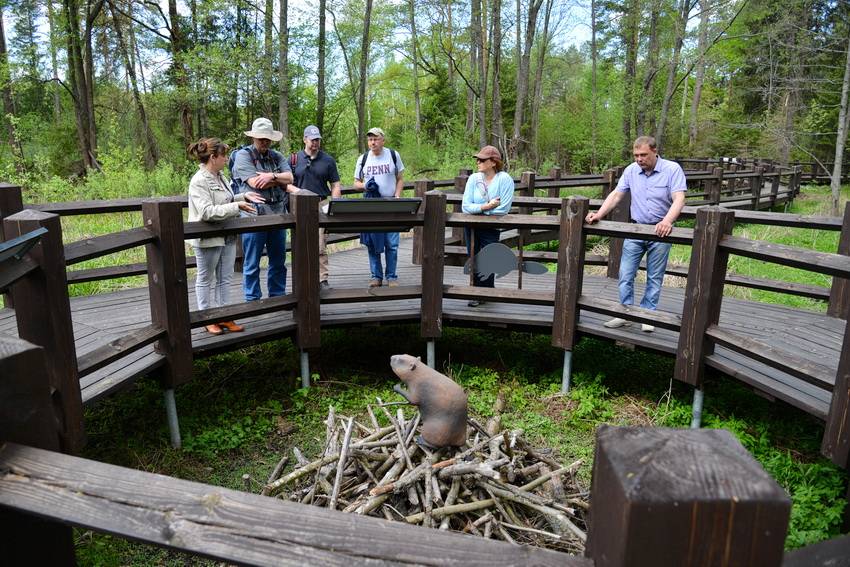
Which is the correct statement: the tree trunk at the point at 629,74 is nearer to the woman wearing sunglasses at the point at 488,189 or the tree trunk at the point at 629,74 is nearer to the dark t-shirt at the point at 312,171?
the woman wearing sunglasses at the point at 488,189

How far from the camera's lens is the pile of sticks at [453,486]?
3.61m

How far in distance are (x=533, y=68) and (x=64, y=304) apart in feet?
131

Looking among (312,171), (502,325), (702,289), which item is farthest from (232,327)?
(702,289)

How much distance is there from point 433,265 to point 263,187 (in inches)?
68.2

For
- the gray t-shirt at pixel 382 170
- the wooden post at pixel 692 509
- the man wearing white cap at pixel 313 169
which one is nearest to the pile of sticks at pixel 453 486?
the man wearing white cap at pixel 313 169

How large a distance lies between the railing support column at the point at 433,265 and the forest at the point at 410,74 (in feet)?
43.1

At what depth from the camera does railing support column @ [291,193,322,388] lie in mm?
5312

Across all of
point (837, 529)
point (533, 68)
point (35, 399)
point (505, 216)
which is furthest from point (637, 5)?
point (35, 399)

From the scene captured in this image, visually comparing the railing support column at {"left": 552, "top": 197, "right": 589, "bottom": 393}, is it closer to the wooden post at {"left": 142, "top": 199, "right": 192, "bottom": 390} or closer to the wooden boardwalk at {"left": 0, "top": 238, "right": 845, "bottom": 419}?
the wooden boardwalk at {"left": 0, "top": 238, "right": 845, "bottom": 419}

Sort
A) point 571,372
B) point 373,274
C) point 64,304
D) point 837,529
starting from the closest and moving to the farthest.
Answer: point 64,304, point 837,529, point 571,372, point 373,274

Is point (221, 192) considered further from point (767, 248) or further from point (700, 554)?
point (700, 554)

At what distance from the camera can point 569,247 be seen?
547cm

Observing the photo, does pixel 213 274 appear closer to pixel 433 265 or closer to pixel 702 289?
pixel 433 265

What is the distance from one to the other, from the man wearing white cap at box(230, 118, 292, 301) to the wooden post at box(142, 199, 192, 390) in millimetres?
1089
